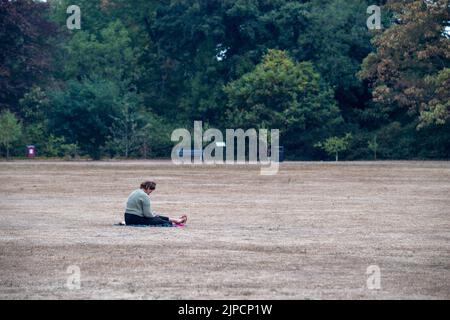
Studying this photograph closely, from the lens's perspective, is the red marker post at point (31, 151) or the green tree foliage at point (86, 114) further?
the red marker post at point (31, 151)

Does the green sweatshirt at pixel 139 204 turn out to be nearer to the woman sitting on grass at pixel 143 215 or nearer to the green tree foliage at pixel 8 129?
the woman sitting on grass at pixel 143 215

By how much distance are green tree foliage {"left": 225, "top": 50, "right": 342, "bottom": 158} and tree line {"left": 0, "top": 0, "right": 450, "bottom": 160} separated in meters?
0.09

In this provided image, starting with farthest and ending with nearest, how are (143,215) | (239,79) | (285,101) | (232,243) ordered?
1. (239,79)
2. (285,101)
3. (143,215)
4. (232,243)

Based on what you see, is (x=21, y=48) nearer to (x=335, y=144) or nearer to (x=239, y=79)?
(x=239, y=79)

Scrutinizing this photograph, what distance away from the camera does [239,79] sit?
236 feet

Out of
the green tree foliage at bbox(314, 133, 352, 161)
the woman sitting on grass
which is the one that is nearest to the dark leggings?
the woman sitting on grass


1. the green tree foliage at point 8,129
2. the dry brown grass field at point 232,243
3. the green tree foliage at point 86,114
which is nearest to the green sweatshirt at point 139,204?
the dry brown grass field at point 232,243

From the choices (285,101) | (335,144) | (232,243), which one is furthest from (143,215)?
(285,101)

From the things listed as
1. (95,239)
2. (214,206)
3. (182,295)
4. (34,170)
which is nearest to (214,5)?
(34,170)

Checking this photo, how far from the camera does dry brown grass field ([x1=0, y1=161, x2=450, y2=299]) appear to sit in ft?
45.6

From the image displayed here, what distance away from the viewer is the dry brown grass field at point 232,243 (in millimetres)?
13891

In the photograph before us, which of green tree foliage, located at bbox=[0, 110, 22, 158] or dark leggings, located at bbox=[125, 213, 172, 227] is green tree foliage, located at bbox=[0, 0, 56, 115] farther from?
dark leggings, located at bbox=[125, 213, 172, 227]

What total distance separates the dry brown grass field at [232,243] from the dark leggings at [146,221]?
17.4 inches

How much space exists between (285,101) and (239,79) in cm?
382
